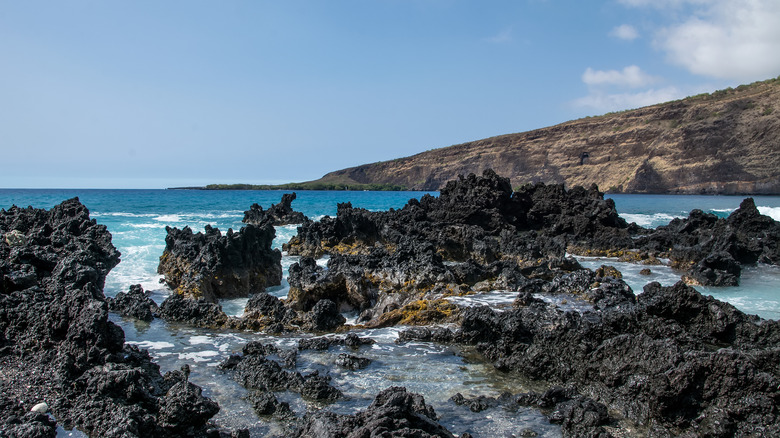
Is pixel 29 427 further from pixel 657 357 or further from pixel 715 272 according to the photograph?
pixel 715 272

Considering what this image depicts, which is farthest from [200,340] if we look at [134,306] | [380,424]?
[380,424]

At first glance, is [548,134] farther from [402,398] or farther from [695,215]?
[402,398]

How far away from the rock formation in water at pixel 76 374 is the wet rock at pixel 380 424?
113cm

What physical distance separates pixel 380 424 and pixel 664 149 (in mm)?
83938

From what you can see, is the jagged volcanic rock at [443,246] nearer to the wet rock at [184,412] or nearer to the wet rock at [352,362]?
the wet rock at [352,362]

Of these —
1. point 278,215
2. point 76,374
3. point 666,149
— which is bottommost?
point 76,374

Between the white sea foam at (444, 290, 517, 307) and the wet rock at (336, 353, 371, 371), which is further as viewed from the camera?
the white sea foam at (444, 290, 517, 307)

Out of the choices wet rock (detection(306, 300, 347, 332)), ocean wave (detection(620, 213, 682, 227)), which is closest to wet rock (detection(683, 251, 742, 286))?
wet rock (detection(306, 300, 347, 332))

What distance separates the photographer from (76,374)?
17.0 feet

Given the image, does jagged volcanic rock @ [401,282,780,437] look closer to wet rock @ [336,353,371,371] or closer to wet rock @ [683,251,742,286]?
wet rock @ [336,353,371,371]

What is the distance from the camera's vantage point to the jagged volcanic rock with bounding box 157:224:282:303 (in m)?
11.8

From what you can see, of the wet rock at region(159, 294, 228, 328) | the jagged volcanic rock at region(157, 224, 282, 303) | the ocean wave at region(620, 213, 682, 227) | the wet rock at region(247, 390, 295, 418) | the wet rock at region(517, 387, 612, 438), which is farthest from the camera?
the ocean wave at region(620, 213, 682, 227)

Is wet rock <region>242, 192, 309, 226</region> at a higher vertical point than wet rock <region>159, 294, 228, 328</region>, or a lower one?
higher

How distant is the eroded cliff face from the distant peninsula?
0.43 ft
